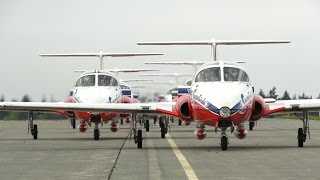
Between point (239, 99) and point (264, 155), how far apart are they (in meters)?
2.28

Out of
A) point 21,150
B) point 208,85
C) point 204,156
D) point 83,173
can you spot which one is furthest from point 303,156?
point 21,150

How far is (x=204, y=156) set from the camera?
781 inches

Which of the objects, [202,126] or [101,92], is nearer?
[202,126]

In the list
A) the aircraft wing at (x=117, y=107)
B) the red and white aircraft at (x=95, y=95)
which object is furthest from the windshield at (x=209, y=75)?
the red and white aircraft at (x=95, y=95)

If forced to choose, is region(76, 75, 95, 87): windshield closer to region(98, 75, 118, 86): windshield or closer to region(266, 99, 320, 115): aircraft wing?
region(98, 75, 118, 86): windshield

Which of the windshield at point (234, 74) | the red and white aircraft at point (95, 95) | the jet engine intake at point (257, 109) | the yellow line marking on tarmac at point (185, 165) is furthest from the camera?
the red and white aircraft at point (95, 95)

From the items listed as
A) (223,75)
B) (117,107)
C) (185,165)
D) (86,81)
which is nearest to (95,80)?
(86,81)

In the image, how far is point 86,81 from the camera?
3097 cm

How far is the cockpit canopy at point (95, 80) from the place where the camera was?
30.9 meters

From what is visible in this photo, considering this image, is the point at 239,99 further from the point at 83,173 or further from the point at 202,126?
the point at 83,173

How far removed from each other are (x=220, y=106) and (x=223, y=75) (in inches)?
77.2

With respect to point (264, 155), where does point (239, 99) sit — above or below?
above

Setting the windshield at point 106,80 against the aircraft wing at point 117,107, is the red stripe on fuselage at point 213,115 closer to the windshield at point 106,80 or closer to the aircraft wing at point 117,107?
the aircraft wing at point 117,107

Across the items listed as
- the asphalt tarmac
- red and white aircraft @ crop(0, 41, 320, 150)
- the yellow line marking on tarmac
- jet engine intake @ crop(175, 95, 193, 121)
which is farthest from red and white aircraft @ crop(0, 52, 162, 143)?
the yellow line marking on tarmac
